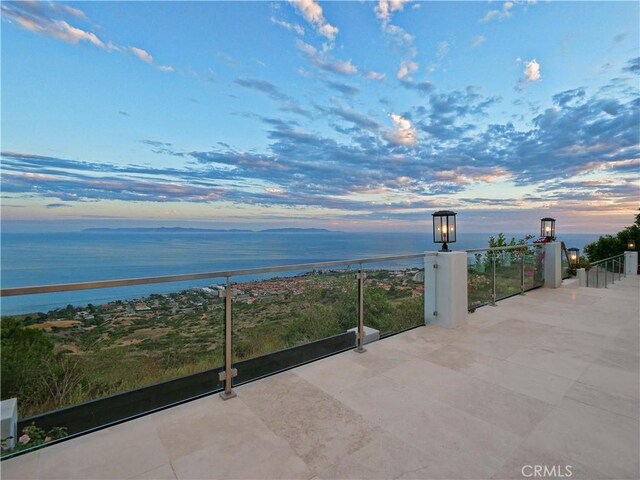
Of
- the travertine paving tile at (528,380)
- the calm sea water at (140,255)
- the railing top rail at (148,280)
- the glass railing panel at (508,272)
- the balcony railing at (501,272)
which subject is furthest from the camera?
the glass railing panel at (508,272)

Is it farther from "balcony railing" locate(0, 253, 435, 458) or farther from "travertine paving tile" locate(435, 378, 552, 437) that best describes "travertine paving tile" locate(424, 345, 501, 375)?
"balcony railing" locate(0, 253, 435, 458)

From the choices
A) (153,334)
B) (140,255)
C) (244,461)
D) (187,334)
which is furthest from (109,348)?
(140,255)

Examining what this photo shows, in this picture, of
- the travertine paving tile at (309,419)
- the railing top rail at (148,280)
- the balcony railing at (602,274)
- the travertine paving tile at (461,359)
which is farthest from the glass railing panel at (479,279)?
the balcony railing at (602,274)

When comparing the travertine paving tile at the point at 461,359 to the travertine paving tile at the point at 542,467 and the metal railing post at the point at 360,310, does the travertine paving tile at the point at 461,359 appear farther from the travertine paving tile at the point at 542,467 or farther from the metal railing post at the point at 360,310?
the travertine paving tile at the point at 542,467

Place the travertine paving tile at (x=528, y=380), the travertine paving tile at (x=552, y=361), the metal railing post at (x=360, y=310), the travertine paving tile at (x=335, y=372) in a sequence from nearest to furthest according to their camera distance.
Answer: the travertine paving tile at (x=528, y=380)
the travertine paving tile at (x=335, y=372)
the travertine paving tile at (x=552, y=361)
the metal railing post at (x=360, y=310)

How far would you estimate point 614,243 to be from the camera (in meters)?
16.2

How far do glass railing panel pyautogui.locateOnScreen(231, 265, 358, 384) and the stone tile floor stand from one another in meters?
0.16

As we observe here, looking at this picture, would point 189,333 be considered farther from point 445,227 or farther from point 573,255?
point 573,255

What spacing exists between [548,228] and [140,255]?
18080 mm

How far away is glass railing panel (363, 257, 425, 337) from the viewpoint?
10.8 ft

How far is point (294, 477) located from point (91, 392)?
1.45 m

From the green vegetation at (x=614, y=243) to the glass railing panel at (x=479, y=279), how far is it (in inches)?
638

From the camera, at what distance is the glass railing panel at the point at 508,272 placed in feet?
17.4

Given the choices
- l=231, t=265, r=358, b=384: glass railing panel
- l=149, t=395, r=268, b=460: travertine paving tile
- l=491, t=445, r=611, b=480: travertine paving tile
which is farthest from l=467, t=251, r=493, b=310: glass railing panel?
l=149, t=395, r=268, b=460: travertine paving tile
